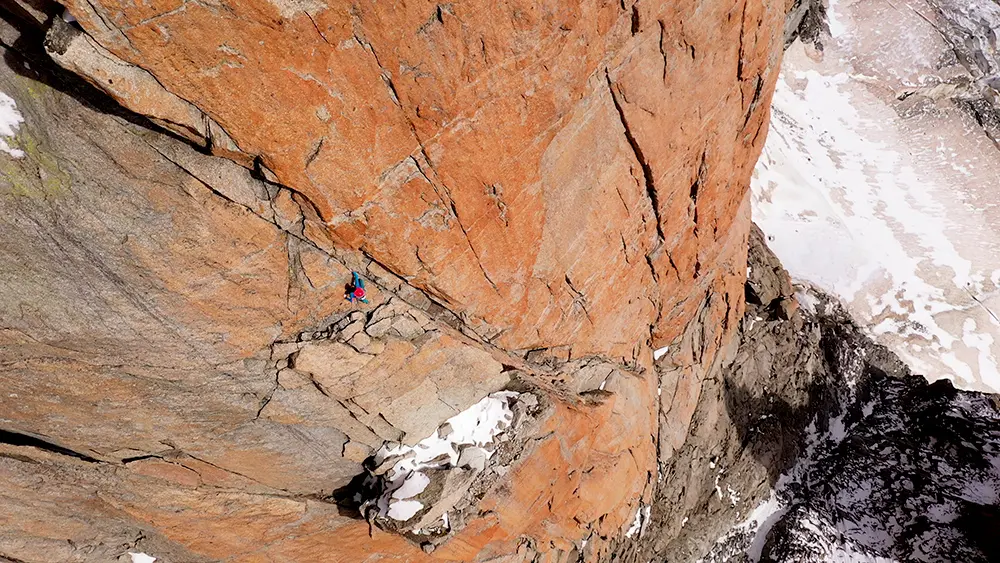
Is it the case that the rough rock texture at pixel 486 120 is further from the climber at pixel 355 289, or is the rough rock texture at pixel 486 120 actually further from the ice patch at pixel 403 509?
the ice patch at pixel 403 509

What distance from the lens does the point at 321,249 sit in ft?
23.9

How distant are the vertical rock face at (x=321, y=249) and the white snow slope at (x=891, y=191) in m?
14.6

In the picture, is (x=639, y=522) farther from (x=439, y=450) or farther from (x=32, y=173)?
(x=32, y=173)

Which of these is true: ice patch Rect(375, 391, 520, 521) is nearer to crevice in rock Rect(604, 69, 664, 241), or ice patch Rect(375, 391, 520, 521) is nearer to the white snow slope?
crevice in rock Rect(604, 69, 664, 241)

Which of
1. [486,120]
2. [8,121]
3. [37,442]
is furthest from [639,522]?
[8,121]

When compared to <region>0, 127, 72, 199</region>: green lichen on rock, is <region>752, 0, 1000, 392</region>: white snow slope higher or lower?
lower

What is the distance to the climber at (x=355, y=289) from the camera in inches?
298

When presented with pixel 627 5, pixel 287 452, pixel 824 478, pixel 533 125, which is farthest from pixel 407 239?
pixel 824 478

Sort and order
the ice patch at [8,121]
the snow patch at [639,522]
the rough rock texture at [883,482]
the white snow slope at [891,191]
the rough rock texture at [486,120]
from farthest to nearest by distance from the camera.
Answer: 1. the white snow slope at [891,191]
2. the rough rock texture at [883,482]
3. the snow patch at [639,522]
4. the rough rock texture at [486,120]
5. the ice patch at [8,121]

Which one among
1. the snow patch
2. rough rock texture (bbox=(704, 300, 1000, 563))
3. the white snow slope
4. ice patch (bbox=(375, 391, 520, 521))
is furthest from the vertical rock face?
the white snow slope

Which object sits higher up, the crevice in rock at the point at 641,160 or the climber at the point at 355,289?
the climber at the point at 355,289

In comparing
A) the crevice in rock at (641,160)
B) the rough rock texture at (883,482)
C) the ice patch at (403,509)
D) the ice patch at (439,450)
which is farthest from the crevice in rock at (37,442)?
the rough rock texture at (883,482)

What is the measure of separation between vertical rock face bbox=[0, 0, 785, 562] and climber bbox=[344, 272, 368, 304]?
0.56 feet

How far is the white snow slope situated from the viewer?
2258 cm
